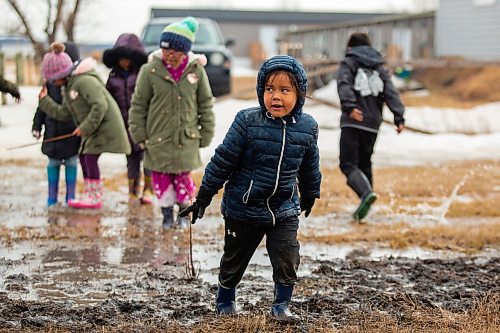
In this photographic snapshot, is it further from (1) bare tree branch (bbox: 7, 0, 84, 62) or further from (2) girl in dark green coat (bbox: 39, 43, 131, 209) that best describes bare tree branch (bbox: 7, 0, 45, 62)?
(2) girl in dark green coat (bbox: 39, 43, 131, 209)

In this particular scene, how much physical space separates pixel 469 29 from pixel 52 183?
20430mm

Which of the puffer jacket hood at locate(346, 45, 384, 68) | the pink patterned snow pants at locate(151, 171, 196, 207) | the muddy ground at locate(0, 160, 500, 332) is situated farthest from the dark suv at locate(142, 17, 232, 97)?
the pink patterned snow pants at locate(151, 171, 196, 207)

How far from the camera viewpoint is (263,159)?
208 inches

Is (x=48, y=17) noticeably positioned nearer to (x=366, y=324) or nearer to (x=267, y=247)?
(x=267, y=247)

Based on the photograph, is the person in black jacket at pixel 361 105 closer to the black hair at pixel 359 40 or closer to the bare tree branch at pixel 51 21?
the black hair at pixel 359 40

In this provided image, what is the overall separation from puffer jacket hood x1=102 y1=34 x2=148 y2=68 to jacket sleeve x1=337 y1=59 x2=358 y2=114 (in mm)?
2098

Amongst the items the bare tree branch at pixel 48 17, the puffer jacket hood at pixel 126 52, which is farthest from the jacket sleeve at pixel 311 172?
the bare tree branch at pixel 48 17

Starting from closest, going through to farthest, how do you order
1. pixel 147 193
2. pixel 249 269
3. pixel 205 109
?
pixel 249 269
pixel 205 109
pixel 147 193

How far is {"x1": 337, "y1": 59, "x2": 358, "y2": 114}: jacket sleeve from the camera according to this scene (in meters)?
9.03

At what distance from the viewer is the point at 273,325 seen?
5258 millimetres

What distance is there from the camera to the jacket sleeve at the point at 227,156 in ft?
17.3

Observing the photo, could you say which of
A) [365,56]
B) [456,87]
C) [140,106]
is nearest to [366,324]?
[140,106]

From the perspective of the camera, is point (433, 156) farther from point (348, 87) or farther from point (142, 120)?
point (142, 120)

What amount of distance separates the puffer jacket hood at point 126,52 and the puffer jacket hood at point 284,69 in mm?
4612
